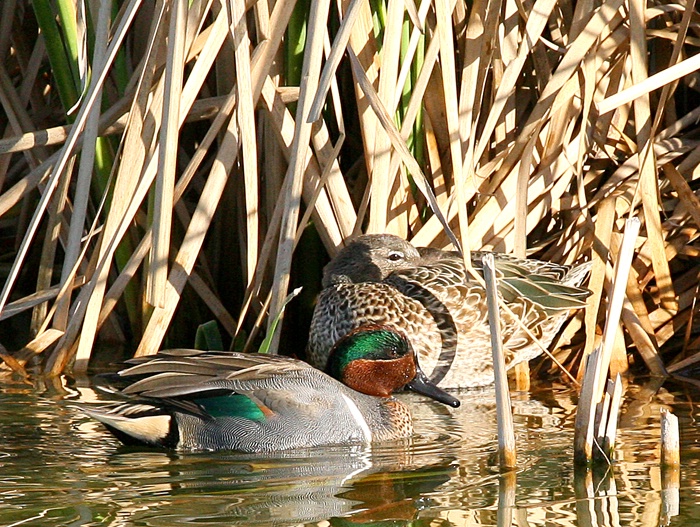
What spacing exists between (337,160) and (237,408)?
1690 millimetres

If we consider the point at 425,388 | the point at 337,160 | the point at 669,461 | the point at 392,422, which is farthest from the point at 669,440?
the point at 337,160

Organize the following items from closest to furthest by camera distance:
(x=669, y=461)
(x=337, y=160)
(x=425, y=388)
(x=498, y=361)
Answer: (x=498, y=361)
(x=669, y=461)
(x=425, y=388)
(x=337, y=160)

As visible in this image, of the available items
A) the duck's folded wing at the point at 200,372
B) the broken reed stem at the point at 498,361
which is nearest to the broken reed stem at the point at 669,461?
the broken reed stem at the point at 498,361

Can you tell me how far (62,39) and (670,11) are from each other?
2.92 metres

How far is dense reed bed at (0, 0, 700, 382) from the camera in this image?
5.19m

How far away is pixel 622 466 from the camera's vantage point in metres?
4.05

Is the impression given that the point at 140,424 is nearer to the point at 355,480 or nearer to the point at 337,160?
the point at 355,480

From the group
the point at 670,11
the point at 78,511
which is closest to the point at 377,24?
the point at 670,11

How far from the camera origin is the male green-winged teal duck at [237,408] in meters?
4.48

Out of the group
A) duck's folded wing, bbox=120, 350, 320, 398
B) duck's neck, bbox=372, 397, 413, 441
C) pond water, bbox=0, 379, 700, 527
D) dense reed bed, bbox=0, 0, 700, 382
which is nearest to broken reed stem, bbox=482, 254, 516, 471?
pond water, bbox=0, 379, 700, 527

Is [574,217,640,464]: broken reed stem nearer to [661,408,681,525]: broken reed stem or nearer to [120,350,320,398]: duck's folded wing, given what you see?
[661,408,681,525]: broken reed stem

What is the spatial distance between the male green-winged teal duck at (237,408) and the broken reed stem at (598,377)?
0.97 m

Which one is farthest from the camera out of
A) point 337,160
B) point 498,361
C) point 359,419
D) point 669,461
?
point 337,160

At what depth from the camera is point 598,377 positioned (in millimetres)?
3879
